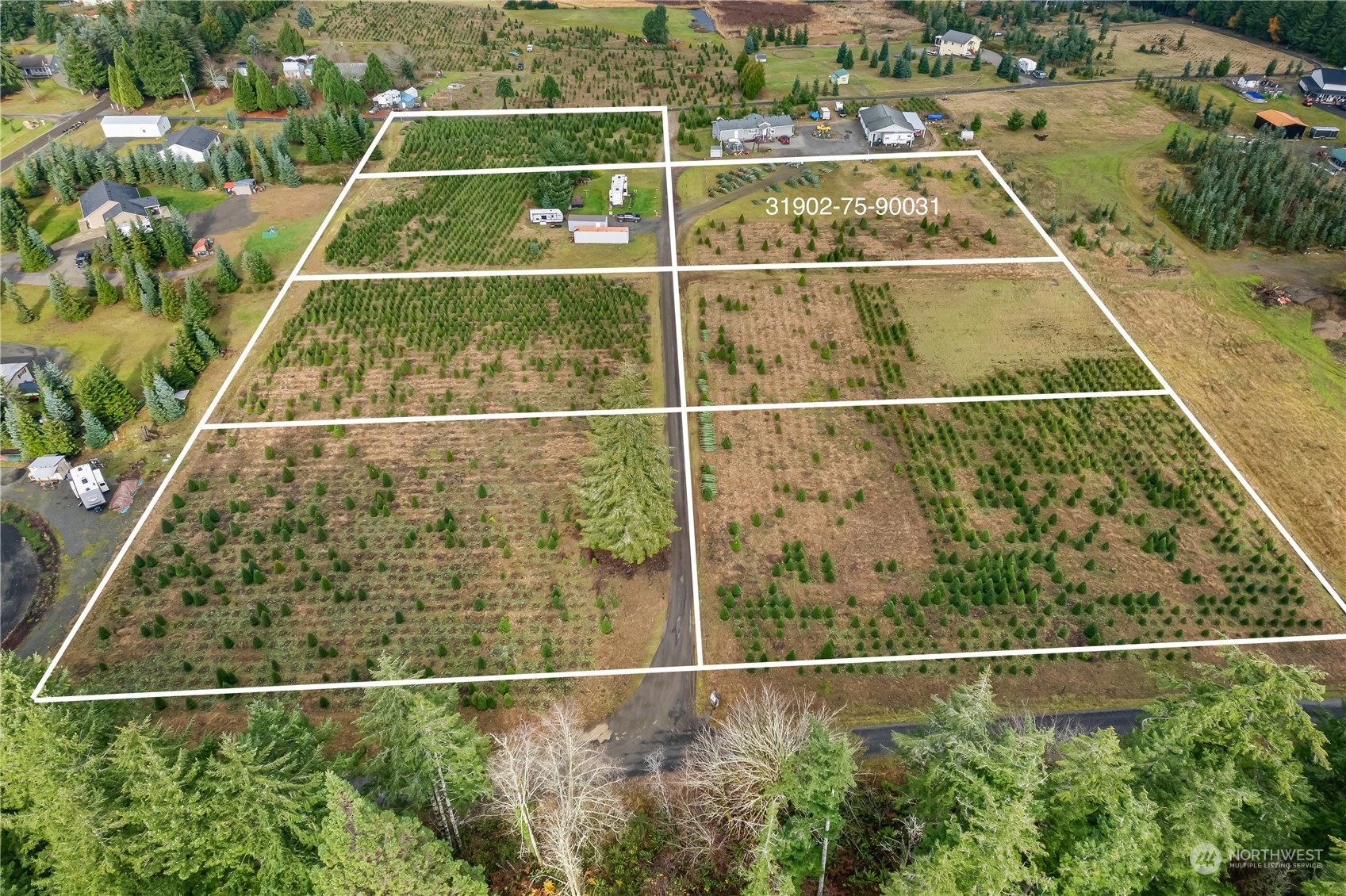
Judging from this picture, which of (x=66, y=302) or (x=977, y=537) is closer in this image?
(x=977, y=537)

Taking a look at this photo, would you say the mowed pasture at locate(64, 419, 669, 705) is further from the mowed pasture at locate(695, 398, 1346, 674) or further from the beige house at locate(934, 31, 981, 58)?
the beige house at locate(934, 31, 981, 58)

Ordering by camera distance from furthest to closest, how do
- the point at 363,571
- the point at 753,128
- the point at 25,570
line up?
the point at 753,128 < the point at 363,571 < the point at 25,570

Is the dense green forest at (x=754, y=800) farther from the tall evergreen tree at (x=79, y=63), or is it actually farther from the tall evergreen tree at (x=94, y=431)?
the tall evergreen tree at (x=79, y=63)

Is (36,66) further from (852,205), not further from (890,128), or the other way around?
(890,128)

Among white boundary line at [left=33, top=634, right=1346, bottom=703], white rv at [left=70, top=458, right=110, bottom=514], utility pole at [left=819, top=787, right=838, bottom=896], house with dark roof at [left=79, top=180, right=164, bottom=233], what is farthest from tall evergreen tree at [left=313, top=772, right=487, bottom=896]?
house with dark roof at [left=79, top=180, right=164, bottom=233]

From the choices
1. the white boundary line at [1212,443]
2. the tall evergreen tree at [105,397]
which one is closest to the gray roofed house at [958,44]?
the white boundary line at [1212,443]

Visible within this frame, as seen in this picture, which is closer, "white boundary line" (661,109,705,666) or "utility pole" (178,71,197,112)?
"white boundary line" (661,109,705,666)

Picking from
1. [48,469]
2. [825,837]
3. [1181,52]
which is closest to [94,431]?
[48,469]

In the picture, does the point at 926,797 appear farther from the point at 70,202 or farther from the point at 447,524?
the point at 70,202
